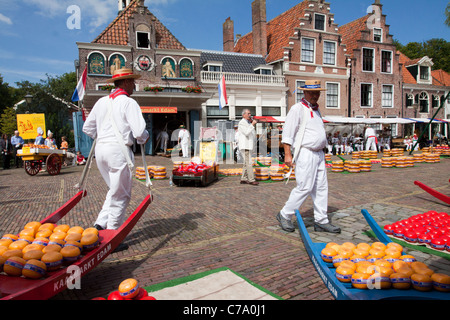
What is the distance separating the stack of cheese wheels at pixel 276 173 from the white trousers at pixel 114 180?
22.3 ft

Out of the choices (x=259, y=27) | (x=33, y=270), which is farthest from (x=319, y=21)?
(x=33, y=270)

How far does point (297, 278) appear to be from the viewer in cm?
312

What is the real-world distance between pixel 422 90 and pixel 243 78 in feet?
69.0

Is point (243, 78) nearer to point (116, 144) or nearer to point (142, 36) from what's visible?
point (142, 36)

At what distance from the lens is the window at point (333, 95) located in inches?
1126

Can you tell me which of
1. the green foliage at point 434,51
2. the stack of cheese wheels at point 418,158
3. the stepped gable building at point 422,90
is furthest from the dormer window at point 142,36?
the green foliage at point 434,51

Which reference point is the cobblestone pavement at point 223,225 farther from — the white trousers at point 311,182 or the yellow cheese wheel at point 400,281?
the yellow cheese wheel at point 400,281

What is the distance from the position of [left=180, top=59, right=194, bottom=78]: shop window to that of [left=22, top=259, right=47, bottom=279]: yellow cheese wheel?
72.7 feet

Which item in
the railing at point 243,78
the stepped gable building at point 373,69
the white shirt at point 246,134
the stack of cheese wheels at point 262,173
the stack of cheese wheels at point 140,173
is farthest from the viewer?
the stepped gable building at point 373,69

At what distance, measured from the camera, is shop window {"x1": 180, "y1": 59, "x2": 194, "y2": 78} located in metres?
23.2

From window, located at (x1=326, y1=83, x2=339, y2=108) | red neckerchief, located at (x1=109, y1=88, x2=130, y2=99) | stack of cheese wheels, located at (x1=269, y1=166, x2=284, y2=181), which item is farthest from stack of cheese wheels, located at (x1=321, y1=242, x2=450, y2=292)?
window, located at (x1=326, y1=83, x2=339, y2=108)

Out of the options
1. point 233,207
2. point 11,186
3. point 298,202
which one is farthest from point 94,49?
point 298,202

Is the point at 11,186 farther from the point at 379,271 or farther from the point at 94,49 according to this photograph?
the point at 94,49

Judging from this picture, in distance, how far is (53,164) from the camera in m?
12.3
